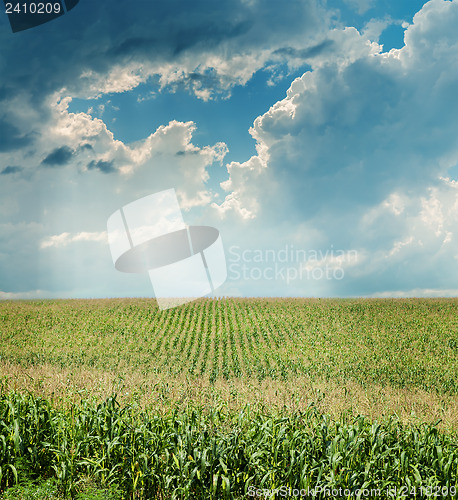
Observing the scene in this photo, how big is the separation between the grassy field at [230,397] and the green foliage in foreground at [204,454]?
0.03 metres

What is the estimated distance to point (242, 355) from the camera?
23.5 m

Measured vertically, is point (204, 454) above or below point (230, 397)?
above

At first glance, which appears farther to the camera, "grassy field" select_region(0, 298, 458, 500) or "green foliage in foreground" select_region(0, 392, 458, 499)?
"grassy field" select_region(0, 298, 458, 500)

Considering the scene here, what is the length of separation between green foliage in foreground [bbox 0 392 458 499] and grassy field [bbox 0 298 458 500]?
29mm

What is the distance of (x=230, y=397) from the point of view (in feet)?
36.8

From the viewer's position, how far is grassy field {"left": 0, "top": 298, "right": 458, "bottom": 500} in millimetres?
5809

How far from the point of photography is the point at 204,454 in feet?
18.4

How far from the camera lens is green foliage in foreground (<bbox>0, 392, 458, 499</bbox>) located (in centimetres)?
563

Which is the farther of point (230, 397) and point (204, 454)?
point (230, 397)

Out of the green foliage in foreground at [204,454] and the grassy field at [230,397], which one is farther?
the grassy field at [230,397]

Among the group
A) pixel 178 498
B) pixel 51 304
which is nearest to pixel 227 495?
pixel 178 498

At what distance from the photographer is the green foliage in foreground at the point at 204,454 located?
563 centimetres

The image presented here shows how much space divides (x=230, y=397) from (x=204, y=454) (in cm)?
578

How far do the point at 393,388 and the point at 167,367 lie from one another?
11411mm
